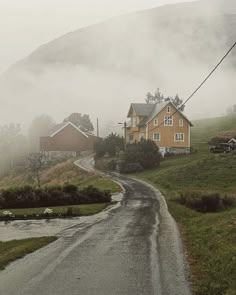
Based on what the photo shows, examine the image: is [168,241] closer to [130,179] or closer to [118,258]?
[118,258]

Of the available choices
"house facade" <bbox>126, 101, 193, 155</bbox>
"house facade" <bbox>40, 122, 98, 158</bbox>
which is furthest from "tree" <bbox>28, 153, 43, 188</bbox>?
"house facade" <bbox>40, 122, 98, 158</bbox>

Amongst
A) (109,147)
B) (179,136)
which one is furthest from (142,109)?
(109,147)

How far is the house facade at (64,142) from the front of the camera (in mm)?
109375

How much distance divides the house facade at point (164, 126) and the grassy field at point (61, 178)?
16.1 meters

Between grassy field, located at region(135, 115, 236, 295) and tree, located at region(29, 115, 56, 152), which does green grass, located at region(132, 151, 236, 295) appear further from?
tree, located at region(29, 115, 56, 152)

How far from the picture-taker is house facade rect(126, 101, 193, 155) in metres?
92.3

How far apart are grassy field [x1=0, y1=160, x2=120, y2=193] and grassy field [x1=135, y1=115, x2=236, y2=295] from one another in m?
6.19

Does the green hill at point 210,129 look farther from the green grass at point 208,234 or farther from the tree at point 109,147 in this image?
the green grass at point 208,234

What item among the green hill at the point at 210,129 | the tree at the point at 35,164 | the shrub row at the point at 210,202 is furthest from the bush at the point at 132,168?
the green hill at the point at 210,129

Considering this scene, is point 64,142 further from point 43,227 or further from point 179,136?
point 43,227

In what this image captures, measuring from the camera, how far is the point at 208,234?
23.9m

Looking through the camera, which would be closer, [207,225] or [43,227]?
[207,225]

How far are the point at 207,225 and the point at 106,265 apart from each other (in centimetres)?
1108

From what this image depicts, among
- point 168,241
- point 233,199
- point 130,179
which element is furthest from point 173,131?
point 168,241
